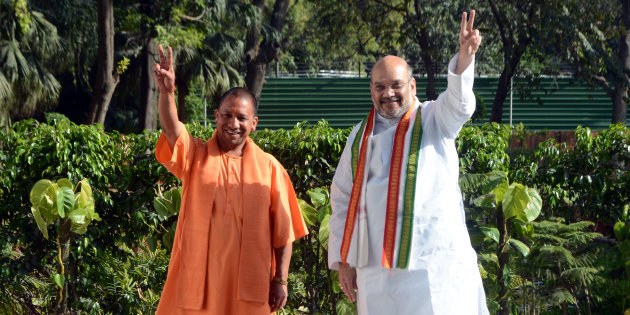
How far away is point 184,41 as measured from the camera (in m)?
12.1

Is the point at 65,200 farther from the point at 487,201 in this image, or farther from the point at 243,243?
the point at 487,201

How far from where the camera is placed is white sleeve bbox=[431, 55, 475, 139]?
9.56 ft

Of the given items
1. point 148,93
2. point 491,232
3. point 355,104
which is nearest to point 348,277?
point 491,232

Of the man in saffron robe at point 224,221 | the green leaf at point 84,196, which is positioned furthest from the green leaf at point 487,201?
the green leaf at point 84,196

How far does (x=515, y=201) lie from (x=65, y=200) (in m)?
2.80

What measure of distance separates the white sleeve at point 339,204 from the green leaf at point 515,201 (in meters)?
1.59

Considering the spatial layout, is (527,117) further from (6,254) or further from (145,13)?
(6,254)

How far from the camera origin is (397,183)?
10.0 feet

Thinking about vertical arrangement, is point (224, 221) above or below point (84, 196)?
below

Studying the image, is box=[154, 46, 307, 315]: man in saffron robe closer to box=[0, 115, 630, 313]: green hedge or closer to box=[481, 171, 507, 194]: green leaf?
box=[0, 115, 630, 313]: green hedge

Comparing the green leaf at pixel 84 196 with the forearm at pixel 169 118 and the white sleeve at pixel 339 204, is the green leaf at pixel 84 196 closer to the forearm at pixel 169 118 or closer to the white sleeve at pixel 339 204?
the forearm at pixel 169 118

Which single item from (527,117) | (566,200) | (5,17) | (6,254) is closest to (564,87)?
(527,117)

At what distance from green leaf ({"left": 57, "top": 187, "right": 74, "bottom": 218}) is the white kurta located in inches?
82.0

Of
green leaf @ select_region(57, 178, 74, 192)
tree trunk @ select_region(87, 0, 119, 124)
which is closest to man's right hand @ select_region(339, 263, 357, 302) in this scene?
green leaf @ select_region(57, 178, 74, 192)
